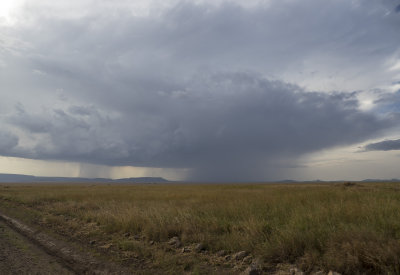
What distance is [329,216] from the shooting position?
349 inches

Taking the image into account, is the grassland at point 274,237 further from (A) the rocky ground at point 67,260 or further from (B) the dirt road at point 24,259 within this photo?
(B) the dirt road at point 24,259

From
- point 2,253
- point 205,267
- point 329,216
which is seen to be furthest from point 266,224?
point 2,253

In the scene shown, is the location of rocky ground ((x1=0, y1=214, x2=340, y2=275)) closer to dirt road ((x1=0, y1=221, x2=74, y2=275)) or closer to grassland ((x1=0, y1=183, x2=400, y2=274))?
dirt road ((x1=0, y1=221, x2=74, y2=275))

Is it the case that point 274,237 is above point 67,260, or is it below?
above

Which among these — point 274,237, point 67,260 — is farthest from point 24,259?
point 274,237

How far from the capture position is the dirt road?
20.0 feet

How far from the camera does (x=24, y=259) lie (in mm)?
6941

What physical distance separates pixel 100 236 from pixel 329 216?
8.67 m

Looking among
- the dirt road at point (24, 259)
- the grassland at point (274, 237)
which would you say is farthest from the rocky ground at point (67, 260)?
the grassland at point (274, 237)

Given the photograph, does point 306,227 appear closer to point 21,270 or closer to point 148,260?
point 148,260

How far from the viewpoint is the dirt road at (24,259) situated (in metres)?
6.09

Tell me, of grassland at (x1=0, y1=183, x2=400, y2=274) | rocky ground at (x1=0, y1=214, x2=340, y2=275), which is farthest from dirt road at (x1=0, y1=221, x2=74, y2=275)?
grassland at (x1=0, y1=183, x2=400, y2=274)

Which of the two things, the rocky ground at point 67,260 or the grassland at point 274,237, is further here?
the rocky ground at point 67,260

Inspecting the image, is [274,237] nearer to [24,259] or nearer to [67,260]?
[67,260]
